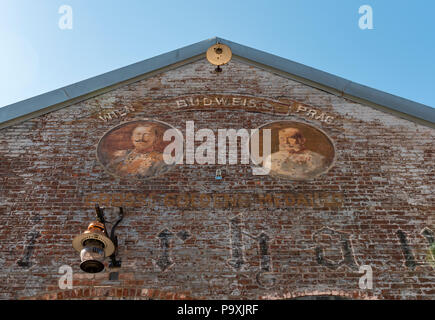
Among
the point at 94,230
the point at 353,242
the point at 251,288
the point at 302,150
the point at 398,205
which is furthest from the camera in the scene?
the point at 302,150

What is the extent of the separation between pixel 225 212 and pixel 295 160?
4.69ft

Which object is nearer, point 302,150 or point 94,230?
point 94,230

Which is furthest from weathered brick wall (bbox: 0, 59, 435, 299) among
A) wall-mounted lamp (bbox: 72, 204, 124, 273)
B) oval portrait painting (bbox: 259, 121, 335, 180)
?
wall-mounted lamp (bbox: 72, 204, 124, 273)

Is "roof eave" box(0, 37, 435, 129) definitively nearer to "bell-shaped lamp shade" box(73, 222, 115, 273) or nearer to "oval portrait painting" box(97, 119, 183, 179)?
"oval portrait painting" box(97, 119, 183, 179)

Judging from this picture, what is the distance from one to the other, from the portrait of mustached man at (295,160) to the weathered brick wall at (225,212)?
169mm

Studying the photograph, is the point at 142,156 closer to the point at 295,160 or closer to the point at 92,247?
the point at 92,247

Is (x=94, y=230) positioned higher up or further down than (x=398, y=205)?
further down

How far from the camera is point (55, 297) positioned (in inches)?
233

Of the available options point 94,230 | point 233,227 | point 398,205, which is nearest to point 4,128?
point 94,230

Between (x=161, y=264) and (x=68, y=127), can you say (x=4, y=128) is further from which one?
(x=161, y=264)

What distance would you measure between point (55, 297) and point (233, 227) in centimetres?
240

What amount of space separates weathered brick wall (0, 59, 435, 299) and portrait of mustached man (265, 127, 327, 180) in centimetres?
17

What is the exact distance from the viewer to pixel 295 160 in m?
7.35

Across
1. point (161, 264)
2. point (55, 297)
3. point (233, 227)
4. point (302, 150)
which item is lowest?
point (55, 297)
